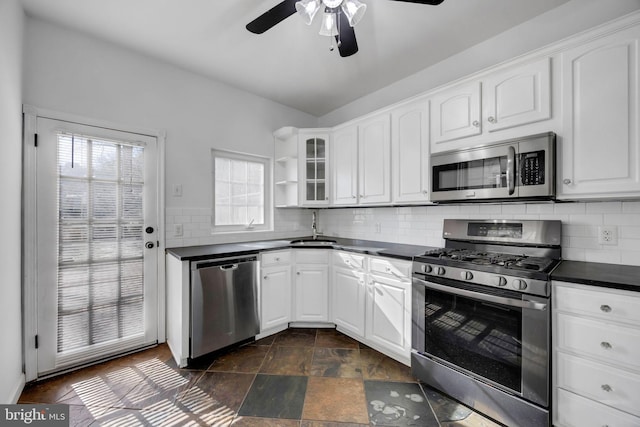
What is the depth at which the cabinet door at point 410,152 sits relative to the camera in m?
2.31

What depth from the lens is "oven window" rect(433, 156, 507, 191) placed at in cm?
186

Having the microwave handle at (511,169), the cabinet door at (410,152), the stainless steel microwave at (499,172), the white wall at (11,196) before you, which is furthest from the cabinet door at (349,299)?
the white wall at (11,196)

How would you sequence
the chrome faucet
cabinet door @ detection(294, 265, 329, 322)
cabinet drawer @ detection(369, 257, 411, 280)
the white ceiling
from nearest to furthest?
1. the white ceiling
2. cabinet drawer @ detection(369, 257, 411, 280)
3. cabinet door @ detection(294, 265, 329, 322)
4. the chrome faucet

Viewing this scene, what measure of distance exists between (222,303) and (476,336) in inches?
76.0

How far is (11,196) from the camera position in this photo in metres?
1.66

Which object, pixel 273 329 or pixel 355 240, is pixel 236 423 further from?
pixel 355 240

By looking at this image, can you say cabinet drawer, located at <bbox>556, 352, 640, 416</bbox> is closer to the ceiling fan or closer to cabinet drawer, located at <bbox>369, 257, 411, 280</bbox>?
cabinet drawer, located at <bbox>369, 257, 411, 280</bbox>

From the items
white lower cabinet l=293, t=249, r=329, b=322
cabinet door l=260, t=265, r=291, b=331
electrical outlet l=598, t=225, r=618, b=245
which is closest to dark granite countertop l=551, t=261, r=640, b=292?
electrical outlet l=598, t=225, r=618, b=245

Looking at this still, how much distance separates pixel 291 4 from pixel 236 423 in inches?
93.9

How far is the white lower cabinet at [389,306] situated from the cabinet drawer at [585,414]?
88cm

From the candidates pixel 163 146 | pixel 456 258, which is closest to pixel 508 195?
pixel 456 258

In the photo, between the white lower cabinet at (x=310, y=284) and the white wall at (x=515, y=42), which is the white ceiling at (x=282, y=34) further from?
the white lower cabinet at (x=310, y=284)

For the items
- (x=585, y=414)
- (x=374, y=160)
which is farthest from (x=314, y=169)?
(x=585, y=414)

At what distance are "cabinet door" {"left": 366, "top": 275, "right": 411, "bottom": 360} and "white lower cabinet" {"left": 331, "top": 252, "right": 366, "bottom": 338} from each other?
0.32ft
